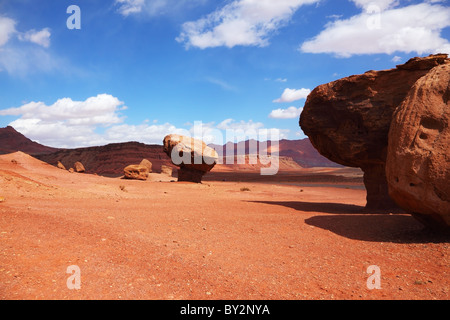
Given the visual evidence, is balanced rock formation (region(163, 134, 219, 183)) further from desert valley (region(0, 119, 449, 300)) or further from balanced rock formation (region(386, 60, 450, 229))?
balanced rock formation (region(386, 60, 450, 229))

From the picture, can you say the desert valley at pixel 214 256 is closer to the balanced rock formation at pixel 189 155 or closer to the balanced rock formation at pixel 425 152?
the balanced rock formation at pixel 425 152

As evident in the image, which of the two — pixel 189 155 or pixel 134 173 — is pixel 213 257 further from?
pixel 134 173

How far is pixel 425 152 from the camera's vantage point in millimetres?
5336

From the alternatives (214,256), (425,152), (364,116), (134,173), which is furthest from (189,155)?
(425,152)

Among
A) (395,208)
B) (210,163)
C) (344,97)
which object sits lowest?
(395,208)

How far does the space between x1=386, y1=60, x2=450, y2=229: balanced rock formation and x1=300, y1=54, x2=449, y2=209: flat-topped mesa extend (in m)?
3.87

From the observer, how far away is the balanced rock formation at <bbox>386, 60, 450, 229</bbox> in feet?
17.0

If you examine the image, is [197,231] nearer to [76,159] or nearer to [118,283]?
[118,283]

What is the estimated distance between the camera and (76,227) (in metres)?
5.98

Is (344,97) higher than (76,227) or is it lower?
higher
